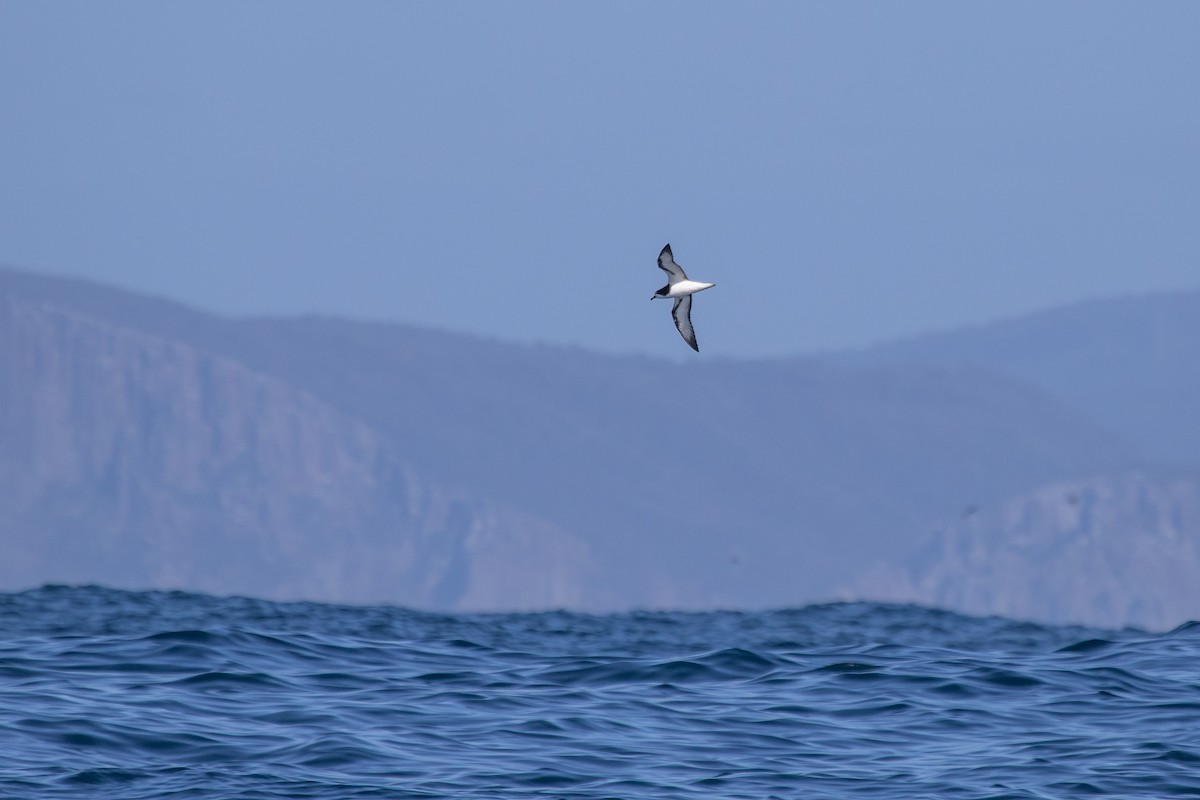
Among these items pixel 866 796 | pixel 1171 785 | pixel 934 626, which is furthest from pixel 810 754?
pixel 934 626

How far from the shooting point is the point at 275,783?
17000mm

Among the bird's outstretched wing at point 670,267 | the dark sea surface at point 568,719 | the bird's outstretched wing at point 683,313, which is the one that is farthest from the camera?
the bird's outstretched wing at point 683,313

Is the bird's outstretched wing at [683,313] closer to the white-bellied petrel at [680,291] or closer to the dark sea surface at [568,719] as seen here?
the white-bellied petrel at [680,291]

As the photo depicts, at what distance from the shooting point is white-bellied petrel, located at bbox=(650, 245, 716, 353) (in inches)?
955

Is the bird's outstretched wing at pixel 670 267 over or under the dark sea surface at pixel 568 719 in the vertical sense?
over

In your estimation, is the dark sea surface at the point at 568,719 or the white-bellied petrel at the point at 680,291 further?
the white-bellied petrel at the point at 680,291

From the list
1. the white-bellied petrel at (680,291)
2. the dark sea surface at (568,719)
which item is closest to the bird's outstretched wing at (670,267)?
the white-bellied petrel at (680,291)

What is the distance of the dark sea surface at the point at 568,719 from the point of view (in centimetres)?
1739

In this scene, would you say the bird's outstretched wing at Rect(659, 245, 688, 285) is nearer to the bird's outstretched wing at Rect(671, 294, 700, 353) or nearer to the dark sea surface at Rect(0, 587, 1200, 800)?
the bird's outstretched wing at Rect(671, 294, 700, 353)

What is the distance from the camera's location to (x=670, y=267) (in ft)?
80.3

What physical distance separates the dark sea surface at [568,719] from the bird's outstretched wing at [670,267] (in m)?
4.96

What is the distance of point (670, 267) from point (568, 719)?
6.92 m

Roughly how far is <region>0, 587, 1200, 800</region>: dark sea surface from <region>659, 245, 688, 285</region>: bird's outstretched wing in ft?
16.3

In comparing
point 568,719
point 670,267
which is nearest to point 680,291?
point 670,267
